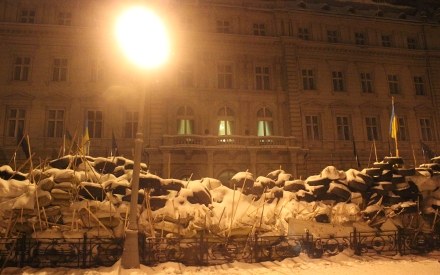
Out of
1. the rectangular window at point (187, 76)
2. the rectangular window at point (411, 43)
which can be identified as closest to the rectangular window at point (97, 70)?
the rectangular window at point (187, 76)

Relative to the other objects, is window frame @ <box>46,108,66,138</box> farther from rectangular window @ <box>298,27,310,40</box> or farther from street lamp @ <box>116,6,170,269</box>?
rectangular window @ <box>298,27,310,40</box>

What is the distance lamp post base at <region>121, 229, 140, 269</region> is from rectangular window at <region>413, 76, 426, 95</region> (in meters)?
28.9

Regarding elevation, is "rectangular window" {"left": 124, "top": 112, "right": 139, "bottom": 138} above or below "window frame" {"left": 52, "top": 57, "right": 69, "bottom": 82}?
below

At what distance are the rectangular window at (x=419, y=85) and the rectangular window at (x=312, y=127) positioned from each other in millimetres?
10261

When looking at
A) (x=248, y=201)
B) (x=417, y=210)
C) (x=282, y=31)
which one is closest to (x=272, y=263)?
(x=248, y=201)

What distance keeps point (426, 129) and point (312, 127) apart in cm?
1056

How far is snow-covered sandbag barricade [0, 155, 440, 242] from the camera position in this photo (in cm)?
1013

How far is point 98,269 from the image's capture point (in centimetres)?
832

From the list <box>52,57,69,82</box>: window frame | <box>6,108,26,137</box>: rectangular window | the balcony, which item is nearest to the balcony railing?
the balcony

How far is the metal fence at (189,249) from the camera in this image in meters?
8.48

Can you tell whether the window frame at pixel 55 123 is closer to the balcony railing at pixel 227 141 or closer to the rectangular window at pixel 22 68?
the rectangular window at pixel 22 68

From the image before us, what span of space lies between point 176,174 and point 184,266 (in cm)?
1344

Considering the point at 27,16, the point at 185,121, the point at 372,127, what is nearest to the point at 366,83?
the point at 372,127

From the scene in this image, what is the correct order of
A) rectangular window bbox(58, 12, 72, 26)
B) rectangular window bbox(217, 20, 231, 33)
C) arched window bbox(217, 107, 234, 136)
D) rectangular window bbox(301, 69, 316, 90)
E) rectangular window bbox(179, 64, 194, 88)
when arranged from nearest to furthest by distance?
rectangular window bbox(58, 12, 72, 26), arched window bbox(217, 107, 234, 136), rectangular window bbox(179, 64, 194, 88), rectangular window bbox(217, 20, 231, 33), rectangular window bbox(301, 69, 316, 90)
